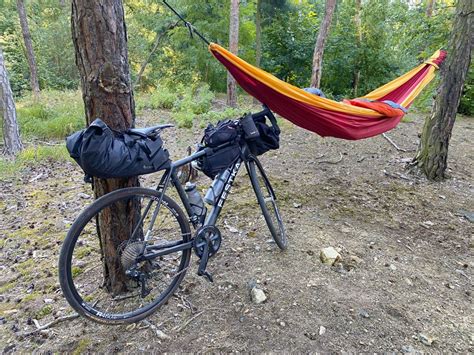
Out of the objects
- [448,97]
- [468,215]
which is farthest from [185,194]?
[448,97]

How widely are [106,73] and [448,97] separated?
3.00m

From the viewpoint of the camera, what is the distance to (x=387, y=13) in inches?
310

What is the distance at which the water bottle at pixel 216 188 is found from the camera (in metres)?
1.76

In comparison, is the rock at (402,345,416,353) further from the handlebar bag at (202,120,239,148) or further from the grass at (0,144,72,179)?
the grass at (0,144,72,179)

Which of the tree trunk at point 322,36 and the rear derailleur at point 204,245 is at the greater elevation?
the tree trunk at point 322,36

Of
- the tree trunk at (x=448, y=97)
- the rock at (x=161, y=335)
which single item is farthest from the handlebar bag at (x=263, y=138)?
the tree trunk at (x=448, y=97)

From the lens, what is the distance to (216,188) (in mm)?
1770

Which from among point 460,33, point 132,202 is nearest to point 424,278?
point 132,202

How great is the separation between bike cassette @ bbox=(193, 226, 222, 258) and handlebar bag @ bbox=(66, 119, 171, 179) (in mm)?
418

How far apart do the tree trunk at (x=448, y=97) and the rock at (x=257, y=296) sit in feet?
7.88

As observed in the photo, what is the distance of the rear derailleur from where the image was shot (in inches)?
64.3

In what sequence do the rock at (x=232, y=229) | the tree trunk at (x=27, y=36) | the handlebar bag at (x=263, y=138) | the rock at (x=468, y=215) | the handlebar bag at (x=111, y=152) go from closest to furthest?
the handlebar bag at (x=111, y=152) < the handlebar bag at (x=263, y=138) < the rock at (x=232, y=229) < the rock at (x=468, y=215) < the tree trunk at (x=27, y=36)

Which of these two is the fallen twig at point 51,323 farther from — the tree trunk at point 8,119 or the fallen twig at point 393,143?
the fallen twig at point 393,143

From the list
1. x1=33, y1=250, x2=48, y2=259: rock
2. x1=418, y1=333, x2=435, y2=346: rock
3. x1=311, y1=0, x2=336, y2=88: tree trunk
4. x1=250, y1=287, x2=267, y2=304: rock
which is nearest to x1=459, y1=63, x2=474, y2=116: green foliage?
x1=311, y1=0, x2=336, y2=88: tree trunk
